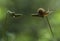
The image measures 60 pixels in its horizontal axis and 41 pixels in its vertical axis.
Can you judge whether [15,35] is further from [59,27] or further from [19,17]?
[59,27]

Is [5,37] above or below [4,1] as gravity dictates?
below

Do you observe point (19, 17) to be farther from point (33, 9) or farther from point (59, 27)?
point (59, 27)

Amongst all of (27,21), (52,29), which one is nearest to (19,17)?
(27,21)

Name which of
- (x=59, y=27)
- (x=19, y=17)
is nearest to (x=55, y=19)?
(x=59, y=27)

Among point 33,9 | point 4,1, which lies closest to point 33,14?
point 33,9

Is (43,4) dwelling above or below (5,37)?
above
